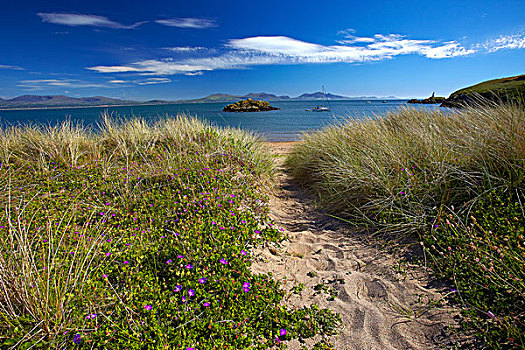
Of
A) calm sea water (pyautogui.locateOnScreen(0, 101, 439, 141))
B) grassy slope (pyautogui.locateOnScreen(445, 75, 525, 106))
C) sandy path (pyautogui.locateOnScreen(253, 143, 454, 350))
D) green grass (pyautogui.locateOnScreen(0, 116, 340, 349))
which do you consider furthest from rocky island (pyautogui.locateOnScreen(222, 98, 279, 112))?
sandy path (pyautogui.locateOnScreen(253, 143, 454, 350))

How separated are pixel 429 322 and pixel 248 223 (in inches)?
81.9

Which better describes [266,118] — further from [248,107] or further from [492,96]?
[492,96]

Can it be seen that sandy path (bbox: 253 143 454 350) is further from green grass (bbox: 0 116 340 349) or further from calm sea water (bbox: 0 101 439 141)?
calm sea water (bbox: 0 101 439 141)

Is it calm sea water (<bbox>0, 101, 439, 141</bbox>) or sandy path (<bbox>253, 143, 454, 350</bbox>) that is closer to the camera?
A: sandy path (<bbox>253, 143, 454, 350</bbox>)

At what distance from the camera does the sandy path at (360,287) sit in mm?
2246

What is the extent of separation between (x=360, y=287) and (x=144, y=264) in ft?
6.96

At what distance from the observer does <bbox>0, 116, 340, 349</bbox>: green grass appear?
2.00m

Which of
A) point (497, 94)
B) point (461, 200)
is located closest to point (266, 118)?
point (497, 94)

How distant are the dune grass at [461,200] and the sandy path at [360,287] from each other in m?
0.26

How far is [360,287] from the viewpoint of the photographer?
9.16 ft

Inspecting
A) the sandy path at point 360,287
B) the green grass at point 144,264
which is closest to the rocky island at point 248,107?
the green grass at point 144,264

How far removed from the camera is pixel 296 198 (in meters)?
5.36

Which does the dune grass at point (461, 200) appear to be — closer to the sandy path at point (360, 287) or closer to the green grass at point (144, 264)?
the sandy path at point (360, 287)

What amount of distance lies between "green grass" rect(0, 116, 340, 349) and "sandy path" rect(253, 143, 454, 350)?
0.19 meters
